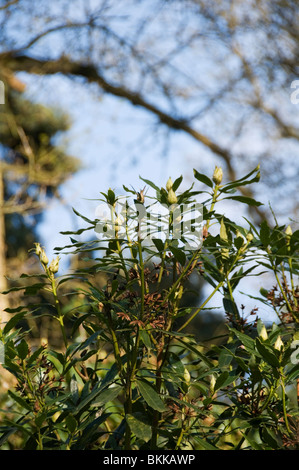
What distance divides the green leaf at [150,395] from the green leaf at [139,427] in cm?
3

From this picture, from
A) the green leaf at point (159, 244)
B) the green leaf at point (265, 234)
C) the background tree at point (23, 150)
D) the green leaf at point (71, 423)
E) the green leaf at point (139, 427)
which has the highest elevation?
the background tree at point (23, 150)

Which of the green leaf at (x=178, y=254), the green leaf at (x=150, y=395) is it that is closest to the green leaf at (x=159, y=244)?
the green leaf at (x=178, y=254)

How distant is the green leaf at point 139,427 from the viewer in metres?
0.58

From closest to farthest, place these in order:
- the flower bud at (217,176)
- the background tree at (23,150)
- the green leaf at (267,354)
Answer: the green leaf at (267,354) < the flower bud at (217,176) < the background tree at (23,150)

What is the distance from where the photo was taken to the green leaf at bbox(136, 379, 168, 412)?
0.59 meters

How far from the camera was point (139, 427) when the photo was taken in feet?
1.97

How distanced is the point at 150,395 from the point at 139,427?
4cm

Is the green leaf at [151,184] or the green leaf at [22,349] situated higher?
the green leaf at [151,184]

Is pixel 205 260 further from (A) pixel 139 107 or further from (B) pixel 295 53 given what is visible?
(A) pixel 139 107

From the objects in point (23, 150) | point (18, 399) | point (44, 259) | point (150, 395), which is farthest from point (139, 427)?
point (23, 150)

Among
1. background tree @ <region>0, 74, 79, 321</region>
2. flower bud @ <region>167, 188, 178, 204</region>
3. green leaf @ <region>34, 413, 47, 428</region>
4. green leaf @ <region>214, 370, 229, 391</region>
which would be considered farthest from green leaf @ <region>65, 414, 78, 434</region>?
background tree @ <region>0, 74, 79, 321</region>

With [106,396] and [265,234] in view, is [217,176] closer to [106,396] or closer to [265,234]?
[265,234]

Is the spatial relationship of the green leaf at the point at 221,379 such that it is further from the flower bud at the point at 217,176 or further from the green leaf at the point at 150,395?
the flower bud at the point at 217,176

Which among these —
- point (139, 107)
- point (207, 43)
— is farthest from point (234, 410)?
point (139, 107)
